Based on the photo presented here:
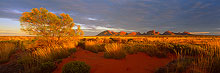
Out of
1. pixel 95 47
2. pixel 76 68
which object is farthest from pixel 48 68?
pixel 95 47

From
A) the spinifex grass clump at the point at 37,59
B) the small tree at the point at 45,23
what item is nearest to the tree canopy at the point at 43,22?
the small tree at the point at 45,23

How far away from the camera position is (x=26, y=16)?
28.5ft

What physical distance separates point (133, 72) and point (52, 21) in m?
8.95

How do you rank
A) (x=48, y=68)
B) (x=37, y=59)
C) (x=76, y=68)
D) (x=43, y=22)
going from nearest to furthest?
(x=76, y=68) < (x=48, y=68) < (x=37, y=59) < (x=43, y=22)

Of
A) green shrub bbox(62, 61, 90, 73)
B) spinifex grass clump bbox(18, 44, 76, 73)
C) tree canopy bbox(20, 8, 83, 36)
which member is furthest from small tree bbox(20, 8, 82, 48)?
green shrub bbox(62, 61, 90, 73)

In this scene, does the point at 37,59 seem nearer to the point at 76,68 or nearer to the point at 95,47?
the point at 76,68

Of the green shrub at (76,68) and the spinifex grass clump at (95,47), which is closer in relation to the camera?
the green shrub at (76,68)

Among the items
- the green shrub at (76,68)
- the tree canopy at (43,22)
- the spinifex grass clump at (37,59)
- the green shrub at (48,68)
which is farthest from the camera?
the tree canopy at (43,22)

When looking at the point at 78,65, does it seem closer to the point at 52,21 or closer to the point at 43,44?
the point at 52,21

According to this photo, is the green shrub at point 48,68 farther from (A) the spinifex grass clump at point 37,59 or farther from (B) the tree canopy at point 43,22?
(B) the tree canopy at point 43,22

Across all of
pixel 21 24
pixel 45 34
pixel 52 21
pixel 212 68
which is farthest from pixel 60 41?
pixel 212 68

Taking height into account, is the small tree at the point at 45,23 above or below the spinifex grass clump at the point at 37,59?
above

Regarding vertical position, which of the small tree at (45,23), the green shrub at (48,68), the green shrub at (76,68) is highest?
the small tree at (45,23)

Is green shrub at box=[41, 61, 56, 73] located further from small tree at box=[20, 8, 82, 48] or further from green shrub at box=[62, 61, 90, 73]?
small tree at box=[20, 8, 82, 48]
